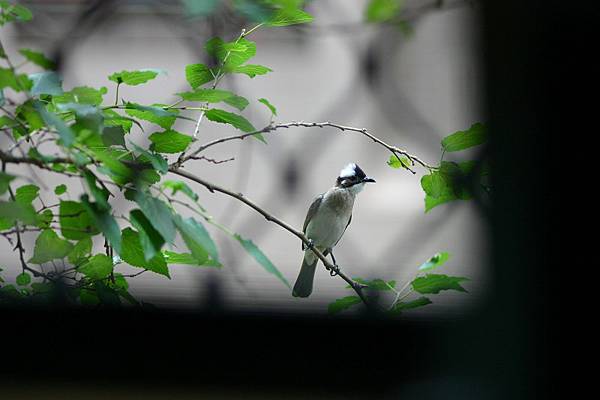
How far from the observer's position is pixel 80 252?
1.64 ft

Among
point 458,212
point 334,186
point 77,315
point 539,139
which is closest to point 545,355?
point 539,139

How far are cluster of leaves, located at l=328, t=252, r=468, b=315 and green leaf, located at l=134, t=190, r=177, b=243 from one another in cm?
8

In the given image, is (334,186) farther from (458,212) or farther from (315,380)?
(315,380)

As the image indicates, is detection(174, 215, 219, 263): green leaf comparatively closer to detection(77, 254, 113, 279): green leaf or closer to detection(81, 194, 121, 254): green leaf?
detection(81, 194, 121, 254): green leaf

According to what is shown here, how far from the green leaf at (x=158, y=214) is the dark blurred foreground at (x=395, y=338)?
0.05 meters

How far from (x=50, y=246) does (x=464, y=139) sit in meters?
0.23

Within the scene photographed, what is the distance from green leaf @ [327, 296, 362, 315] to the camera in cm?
37

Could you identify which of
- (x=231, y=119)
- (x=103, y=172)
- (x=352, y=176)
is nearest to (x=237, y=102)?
(x=231, y=119)

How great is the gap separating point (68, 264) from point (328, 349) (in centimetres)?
28

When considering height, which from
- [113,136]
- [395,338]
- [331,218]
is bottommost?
[395,338]

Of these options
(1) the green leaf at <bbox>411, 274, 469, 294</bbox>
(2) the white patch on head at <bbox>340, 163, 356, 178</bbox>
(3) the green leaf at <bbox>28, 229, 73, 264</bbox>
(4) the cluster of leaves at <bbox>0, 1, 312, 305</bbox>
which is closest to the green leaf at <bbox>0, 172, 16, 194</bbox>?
(4) the cluster of leaves at <bbox>0, 1, 312, 305</bbox>

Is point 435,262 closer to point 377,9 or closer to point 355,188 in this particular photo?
point 377,9

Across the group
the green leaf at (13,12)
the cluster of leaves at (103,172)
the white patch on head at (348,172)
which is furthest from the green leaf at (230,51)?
the white patch on head at (348,172)

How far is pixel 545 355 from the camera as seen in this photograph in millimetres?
262
